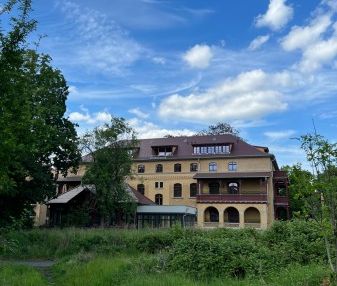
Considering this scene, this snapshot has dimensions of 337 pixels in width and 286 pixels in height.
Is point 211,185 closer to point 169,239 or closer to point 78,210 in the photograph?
point 78,210

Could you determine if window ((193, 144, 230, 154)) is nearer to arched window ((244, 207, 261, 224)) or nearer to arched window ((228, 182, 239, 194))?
arched window ((228, 182, 239, 194))

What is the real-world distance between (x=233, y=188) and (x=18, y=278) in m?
Result: 46.3

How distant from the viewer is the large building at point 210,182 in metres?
53.8

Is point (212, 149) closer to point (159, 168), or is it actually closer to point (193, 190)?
point (193, 190)

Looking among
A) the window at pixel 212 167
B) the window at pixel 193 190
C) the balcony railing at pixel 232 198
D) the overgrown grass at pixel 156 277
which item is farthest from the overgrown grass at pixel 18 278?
the window at pixel 193 190

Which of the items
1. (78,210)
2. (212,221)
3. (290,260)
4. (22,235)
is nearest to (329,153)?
(290,260)

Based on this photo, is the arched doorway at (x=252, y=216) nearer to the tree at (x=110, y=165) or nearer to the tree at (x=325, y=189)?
the tree at (x=110, y=165)

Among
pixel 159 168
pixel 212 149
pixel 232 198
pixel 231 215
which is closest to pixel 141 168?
pixel 159 168

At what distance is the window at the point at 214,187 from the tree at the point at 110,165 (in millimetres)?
15752

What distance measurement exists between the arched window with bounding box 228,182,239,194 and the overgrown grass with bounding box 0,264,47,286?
43607mm

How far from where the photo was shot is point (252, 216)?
181ft

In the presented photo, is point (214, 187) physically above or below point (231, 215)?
above

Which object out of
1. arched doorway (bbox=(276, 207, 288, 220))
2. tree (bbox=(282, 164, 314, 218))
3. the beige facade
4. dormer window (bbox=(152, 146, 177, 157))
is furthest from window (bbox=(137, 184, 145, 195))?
tree (bbox=(282, 164, 314, 218))

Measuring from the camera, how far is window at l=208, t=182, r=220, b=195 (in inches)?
2314
